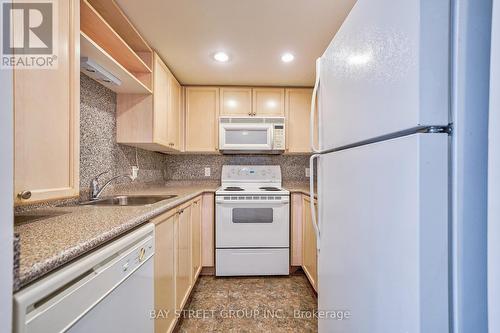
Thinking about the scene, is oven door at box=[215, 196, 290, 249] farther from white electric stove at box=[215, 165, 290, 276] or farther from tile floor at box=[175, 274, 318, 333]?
tile floor at box=[175, 274, 318, 333]

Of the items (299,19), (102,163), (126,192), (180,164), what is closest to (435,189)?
(299,19)

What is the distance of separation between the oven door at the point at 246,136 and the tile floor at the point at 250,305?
1471mm

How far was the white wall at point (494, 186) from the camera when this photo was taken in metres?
0.44

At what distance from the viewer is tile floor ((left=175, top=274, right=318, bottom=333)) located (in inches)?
64.9

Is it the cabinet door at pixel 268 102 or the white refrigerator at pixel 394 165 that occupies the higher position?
the cabinet door at pixel 268 102

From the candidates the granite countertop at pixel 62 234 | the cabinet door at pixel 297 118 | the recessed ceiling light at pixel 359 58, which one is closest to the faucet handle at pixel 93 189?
the granite countertop at pixel 62 234

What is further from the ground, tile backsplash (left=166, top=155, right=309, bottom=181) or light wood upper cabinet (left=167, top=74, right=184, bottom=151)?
light wood upper cabinet (left=167, top=74, right=184, bottom=151)

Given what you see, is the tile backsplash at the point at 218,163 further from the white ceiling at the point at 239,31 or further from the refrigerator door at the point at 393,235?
the refrigerator door at the point at 393,235

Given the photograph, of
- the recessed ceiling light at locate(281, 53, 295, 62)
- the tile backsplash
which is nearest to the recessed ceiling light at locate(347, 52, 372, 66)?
the recessed ceiling light at locate(281, 53, 295, 62)

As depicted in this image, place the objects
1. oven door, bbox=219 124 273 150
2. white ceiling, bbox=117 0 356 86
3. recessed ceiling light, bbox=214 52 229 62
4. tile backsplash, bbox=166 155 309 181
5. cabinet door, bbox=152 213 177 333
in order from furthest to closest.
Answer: tile backsplash, bbox=166 155 309 181
oven door, bbox=219 124 273 150
recessed ceiling light, bbox=214 52 229 62
white ceiling, bbox=117 0 356 86
cabinet door, bbox=152 213 177 333

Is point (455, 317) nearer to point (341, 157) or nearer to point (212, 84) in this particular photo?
point (341, 157)

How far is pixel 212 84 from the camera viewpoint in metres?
2.74

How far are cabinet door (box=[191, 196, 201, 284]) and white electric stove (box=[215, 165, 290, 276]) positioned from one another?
190 mm

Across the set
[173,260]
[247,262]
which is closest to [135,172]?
[173,260]
